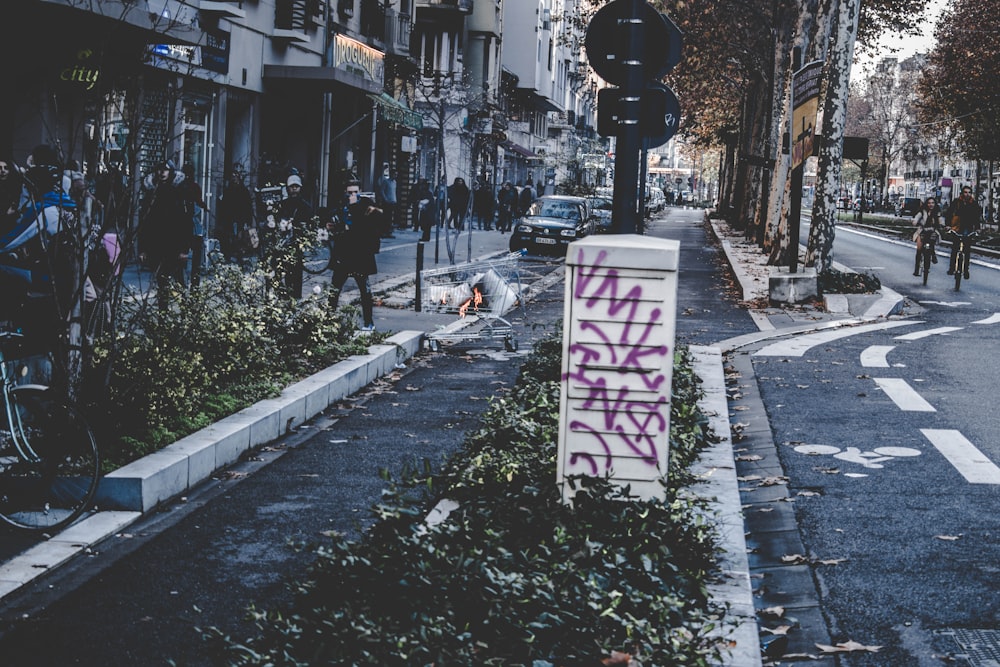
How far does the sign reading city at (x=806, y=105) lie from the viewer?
1855 centimetres

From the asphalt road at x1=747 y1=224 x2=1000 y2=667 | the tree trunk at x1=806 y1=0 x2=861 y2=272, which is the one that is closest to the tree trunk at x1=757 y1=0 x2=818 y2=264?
the tree trunk at x1=806 y1=0 x2=861 y2=272

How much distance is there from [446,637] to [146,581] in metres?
2.32

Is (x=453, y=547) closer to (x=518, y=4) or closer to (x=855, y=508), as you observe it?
(x=855, y=508)

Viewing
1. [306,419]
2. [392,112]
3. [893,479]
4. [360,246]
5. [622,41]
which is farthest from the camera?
[392,112]

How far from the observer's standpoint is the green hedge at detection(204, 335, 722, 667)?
4.04 m

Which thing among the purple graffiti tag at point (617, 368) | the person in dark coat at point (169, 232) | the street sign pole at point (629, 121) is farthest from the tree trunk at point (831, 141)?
the purple graffiti tag at point (617, 368)

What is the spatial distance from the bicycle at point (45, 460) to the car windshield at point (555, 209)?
1161 inches

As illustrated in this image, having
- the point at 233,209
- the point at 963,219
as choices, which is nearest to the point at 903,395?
the point at 233,209

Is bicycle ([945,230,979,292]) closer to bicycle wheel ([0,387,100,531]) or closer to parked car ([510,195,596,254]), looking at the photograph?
parked car ([510,195,596,254])

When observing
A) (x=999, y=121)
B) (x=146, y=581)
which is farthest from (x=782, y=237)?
(x=999, y=121)

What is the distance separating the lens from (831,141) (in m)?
24.0

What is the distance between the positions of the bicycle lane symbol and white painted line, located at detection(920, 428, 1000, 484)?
252 mm

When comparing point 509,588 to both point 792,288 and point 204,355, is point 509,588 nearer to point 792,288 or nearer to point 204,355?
point 204,355

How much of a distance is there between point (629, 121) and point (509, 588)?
9.49 ft
